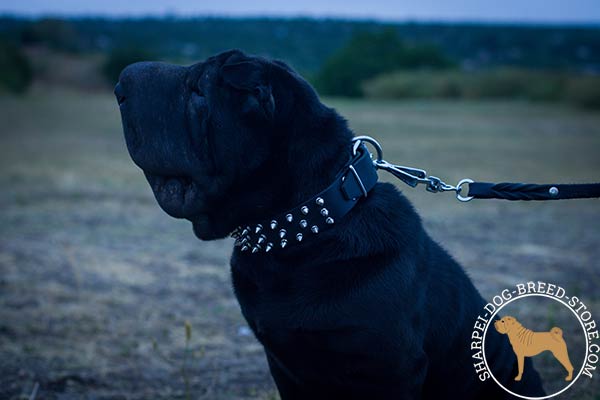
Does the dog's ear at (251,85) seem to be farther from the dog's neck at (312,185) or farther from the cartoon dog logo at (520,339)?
the cartoon dog logo at (520,339)

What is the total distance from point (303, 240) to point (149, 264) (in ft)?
13.0

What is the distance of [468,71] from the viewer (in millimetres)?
28141

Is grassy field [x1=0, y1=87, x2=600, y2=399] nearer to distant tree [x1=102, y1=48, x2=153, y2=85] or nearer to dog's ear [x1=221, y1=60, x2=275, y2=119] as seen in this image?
dog's ear [x1=221, y1=60, x2=275, y2=119]

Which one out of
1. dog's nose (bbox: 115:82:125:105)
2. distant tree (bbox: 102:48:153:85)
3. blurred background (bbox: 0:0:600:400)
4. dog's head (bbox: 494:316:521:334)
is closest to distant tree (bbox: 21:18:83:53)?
blurred background (bbox: 0:0:600:400)

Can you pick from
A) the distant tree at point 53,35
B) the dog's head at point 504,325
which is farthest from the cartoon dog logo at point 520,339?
the distant tree at point 53,35

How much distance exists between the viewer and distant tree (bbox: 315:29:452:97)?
2242cm

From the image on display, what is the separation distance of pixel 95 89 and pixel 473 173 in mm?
17154

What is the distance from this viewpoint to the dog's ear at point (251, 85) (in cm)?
217

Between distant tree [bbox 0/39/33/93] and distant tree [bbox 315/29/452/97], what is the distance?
411 inches

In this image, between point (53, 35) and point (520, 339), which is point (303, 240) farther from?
point (53, 35)

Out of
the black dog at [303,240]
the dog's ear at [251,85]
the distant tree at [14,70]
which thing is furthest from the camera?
the distant tree at [14,70]

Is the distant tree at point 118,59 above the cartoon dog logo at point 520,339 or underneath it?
above

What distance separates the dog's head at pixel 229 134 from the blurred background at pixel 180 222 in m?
0.98

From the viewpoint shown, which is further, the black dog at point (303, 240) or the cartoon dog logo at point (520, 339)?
the cartoon dog logo at point (520, 339)
